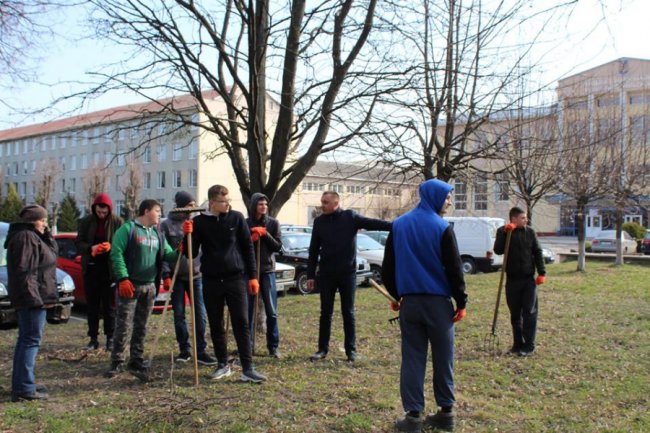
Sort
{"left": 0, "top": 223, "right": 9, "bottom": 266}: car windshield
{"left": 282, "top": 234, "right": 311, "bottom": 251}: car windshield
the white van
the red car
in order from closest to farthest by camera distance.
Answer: {"left": 0, "top": 223, "right": 9, "bottom": 266}: car windshield → the red car → {"left": 282, "top": 234, "right": 311, "bottom": 251}: car windshield → the white van

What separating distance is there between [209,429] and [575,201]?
17.5 metres

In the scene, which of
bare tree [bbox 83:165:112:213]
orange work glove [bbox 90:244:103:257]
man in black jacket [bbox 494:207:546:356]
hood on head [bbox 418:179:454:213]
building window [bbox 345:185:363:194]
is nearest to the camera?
hood on head [bbox 418:179:454:213]

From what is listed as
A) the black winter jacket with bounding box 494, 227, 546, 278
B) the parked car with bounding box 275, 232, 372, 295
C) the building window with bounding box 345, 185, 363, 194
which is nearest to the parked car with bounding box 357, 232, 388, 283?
the parked car with bounding box 275, 232, 372, 295

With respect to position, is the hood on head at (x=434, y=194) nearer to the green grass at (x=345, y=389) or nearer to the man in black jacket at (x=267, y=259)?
the green grass at (x=345, y=389)

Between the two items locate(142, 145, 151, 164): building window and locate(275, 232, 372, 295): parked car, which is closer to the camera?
locate(142, 145, 151, 164): building window

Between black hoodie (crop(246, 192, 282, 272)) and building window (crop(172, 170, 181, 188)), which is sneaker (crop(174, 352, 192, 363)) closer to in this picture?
black hoodie (crop(246, 192, 282, 272))

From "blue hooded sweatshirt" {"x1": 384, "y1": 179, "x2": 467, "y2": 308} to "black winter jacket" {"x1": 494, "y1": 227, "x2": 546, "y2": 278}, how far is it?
9.33 feet

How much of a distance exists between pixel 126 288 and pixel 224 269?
1028 mm

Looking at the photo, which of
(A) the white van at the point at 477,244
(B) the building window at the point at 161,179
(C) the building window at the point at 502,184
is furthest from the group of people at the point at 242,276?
(B) the building window at the point at 161,179

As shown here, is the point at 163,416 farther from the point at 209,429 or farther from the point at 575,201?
the point at 575,201

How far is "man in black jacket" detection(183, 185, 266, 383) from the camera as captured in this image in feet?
18.4

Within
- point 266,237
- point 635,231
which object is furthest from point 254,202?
point 635,231

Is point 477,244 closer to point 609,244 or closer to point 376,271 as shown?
point 376,271

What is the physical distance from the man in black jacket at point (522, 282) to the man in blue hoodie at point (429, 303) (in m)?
2.80
